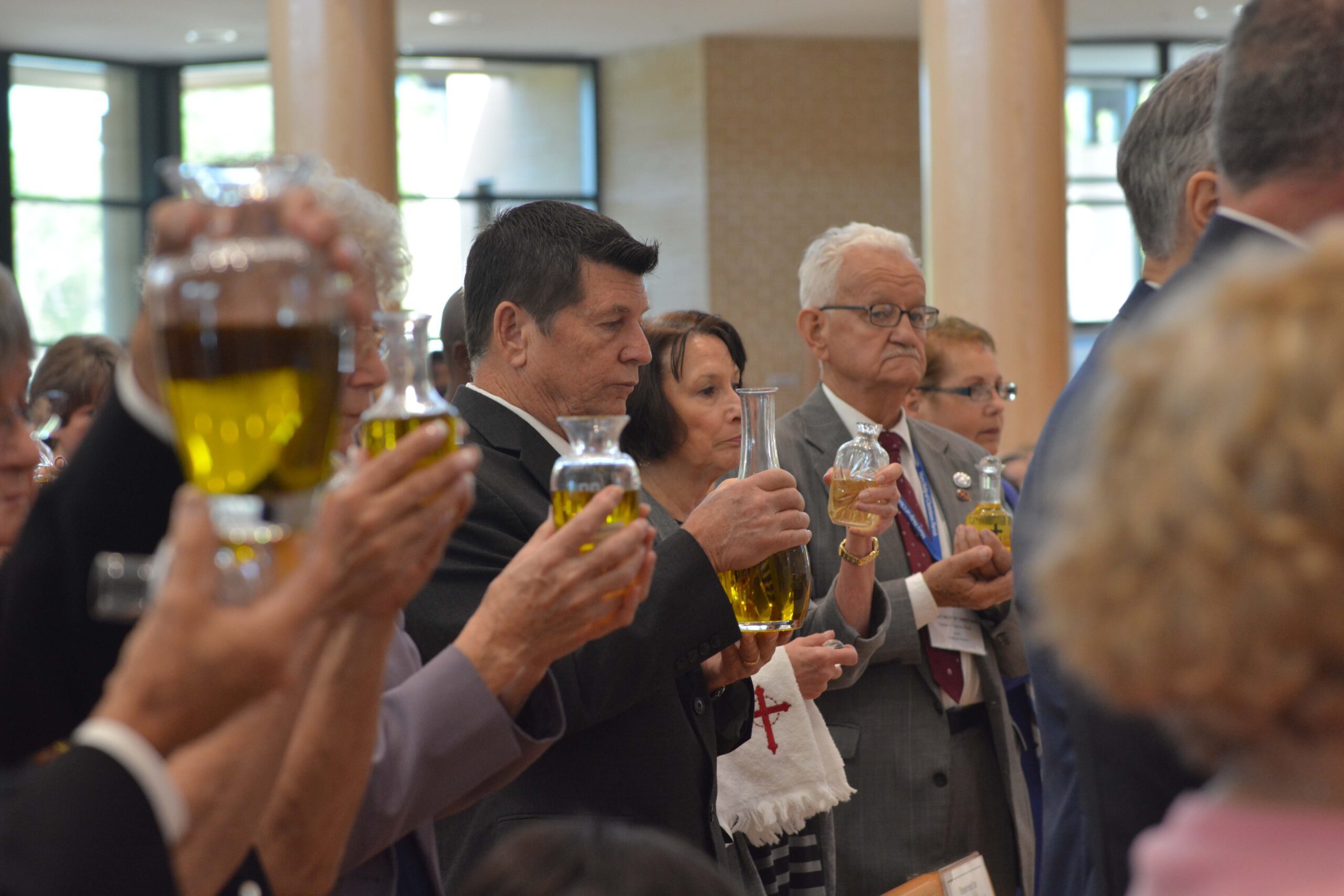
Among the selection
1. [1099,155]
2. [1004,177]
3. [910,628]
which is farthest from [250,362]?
[1099,155]

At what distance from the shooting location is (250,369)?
892 mm

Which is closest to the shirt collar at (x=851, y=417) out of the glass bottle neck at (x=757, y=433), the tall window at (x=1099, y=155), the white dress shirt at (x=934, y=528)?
the white dress shirt at (x=934, y=528)

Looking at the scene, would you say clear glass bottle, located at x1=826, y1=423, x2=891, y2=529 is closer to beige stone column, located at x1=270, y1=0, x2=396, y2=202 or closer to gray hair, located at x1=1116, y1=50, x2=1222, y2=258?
gray hair, located at x1=1116, y1=50, x2=1222, y2=258

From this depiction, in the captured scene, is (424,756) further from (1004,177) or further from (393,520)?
(1004,177)

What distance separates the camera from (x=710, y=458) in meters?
3.18

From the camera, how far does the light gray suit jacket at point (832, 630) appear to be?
9.62 feet

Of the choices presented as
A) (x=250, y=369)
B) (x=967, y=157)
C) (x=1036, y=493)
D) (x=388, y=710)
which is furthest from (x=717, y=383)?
(x=967, y=157)

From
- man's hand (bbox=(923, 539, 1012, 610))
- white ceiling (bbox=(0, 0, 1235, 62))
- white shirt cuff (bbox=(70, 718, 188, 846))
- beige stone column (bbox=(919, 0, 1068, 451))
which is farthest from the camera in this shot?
white ceiling (bbox=(0, 0, 1235, 62))

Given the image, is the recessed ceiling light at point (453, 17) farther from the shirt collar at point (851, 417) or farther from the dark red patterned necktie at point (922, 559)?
the dark red patterned necktie at point (922, 559)

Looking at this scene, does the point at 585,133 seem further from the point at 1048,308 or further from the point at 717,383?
the point at 717,383

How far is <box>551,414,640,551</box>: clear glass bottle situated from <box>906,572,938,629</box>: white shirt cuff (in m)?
1.77

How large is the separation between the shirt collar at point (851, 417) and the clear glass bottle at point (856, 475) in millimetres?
576

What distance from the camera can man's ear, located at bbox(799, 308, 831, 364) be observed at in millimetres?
3818

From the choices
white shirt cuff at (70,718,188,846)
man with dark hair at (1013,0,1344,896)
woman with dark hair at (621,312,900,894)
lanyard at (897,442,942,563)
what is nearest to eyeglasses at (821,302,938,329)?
lanyard at (897,442,942,563)
